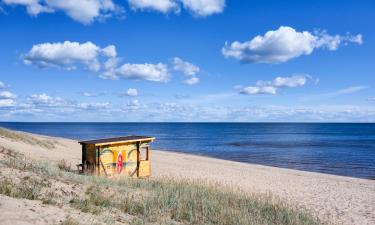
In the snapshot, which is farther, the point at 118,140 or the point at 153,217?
the point at 118,140

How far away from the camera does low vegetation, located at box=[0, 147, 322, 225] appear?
8906 millimetres

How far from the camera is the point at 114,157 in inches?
674

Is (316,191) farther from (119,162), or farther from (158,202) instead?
(158,202)

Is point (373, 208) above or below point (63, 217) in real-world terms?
below

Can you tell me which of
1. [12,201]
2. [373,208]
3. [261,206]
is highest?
[12,201]

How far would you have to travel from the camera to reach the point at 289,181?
2323 centimetres

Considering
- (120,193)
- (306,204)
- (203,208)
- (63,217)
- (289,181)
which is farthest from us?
(289,181)

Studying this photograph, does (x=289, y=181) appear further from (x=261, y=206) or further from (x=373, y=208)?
(x=261, y=206)

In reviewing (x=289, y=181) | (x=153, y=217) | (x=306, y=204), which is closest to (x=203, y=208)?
(x=153, y=217)

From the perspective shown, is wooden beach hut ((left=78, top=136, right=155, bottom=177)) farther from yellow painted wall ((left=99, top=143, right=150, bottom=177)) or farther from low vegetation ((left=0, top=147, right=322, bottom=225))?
low vegetation ((left=0, top=147, right=322, bottom=225))

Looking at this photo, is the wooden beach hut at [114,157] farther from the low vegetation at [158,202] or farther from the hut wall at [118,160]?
the low vegetation at [158,202]

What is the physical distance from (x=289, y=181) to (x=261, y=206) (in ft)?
40.9

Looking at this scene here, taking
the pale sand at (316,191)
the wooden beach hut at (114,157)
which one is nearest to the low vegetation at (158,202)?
the pale sand at (316,191)

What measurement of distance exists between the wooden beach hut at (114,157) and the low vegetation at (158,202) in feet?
14.7
